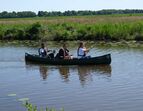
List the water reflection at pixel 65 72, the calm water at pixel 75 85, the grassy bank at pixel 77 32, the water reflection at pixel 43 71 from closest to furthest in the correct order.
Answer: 1. the calm water at pixel 75 85
2. the water reflection at pixel 65 72
3. the water reflection at pixel 43 71
4. the grassy bank at pixel 77 32

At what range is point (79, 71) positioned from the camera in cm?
2264

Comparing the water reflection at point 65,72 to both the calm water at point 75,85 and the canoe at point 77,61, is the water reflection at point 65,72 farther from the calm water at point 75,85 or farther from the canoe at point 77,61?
the canoe at point 77,61

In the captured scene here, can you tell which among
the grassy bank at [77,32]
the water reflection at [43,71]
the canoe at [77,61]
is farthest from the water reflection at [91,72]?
the grassy bank at [77,32]

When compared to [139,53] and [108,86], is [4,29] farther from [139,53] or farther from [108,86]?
[108,86]

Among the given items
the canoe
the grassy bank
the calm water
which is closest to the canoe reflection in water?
the calm water

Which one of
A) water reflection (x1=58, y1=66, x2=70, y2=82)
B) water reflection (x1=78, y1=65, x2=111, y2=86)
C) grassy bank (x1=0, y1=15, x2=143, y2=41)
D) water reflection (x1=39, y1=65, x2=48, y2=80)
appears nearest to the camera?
water reflection (x1=78, y1=65, x2=111, y2=86)

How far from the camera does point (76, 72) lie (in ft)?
73.2

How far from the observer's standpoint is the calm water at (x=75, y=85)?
14.6 m

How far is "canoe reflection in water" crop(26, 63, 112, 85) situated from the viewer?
20509 mm

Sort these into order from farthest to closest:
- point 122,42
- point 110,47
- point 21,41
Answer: point 21,41, point 122,42, point 110,47

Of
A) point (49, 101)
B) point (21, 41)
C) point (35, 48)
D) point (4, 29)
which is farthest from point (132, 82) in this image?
point (4, 29)

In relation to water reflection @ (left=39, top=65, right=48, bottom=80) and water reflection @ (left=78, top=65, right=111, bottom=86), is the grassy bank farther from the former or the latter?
water reflection @ (left=39, top=65, right=48, bottom=80)

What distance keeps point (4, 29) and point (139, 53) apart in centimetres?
2099

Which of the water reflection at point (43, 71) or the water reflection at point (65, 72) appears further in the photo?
the water reflection at point (43, 71)
